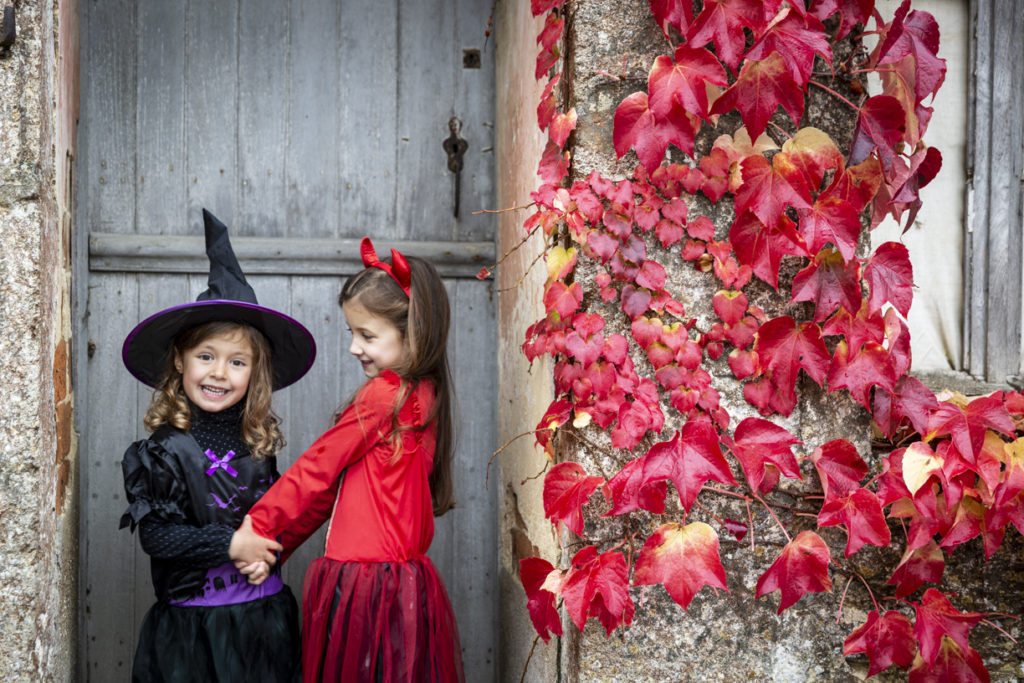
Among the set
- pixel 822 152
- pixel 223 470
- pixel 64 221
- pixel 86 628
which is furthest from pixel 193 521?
pixel 822 152

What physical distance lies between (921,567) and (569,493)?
2.45ft

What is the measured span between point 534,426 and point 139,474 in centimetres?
94

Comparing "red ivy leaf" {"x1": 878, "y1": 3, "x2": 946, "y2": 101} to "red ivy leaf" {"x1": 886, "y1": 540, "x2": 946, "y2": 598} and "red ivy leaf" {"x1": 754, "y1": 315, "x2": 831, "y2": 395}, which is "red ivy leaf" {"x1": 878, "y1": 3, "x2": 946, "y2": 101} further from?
"red ivy leaf" {"x1": 886, "y1": 540, "x2": 946, "y2": 598}

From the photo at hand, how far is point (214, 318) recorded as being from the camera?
210cm

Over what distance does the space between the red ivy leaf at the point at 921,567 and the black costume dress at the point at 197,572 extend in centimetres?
141

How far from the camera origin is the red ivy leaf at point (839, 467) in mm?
1733

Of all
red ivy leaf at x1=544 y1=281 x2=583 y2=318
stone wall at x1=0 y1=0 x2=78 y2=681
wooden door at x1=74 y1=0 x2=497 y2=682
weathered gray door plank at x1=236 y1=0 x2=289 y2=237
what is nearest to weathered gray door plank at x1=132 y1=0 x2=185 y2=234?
wooden door at x1=74 y1=0 x2=497 y2=682

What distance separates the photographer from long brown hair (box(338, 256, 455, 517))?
2.12m

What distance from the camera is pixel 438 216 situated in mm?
2561

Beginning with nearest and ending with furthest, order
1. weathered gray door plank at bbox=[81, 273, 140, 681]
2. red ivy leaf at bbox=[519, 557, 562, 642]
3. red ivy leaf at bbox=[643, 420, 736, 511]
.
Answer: red ivy leaf at bbox=[643, 420, 736, 511] < red ivy leaf at bbox=[519, 557, 562, 642] < weathered gray door plank at bbox=[81, 273, 140, 681]

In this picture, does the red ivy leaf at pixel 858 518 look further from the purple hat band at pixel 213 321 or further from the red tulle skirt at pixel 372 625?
the purple hat band at pixel 213 321

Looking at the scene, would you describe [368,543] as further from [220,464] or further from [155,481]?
[155,481]

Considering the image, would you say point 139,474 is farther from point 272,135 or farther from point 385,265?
point 272,135

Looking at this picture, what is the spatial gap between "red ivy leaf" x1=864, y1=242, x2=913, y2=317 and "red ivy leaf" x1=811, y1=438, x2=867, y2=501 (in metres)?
0.29
